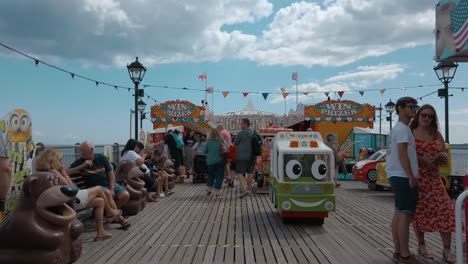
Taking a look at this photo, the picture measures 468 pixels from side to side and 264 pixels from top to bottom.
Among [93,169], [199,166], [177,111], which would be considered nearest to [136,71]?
[199,166]

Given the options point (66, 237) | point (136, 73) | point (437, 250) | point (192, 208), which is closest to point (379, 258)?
point (437, 250)

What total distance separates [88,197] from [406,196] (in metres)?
3.51

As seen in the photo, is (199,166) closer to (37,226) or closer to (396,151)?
(396,151)

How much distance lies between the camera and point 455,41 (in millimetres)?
5148

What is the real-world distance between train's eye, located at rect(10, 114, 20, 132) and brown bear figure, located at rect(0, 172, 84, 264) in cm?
210

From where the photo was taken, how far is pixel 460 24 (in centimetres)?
509

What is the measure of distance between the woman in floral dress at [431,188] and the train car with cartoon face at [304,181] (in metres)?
1.81

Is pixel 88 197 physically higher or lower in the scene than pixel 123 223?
higher

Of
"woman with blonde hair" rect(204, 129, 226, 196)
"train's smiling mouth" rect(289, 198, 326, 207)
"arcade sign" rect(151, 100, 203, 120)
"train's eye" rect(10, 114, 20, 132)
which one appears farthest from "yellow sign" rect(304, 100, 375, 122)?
"train's eye" rect(10, 114, 20, 132)

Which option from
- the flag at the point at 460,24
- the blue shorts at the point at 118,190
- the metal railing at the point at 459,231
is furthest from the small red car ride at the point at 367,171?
the metal railing at the point at 459,231

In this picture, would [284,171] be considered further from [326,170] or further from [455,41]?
[455,41]

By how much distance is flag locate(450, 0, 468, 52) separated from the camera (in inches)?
193

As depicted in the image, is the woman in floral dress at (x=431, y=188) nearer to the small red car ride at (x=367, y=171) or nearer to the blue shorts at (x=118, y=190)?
the blue shorts at (x=118, y=190)

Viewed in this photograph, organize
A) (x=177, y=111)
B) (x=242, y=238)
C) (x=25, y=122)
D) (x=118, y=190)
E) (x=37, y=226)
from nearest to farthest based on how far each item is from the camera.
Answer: (x=37, y=226) → (x=242, y=238) → (x=25, y=122) → (x=118, y=190) → (x=177, y=111)
